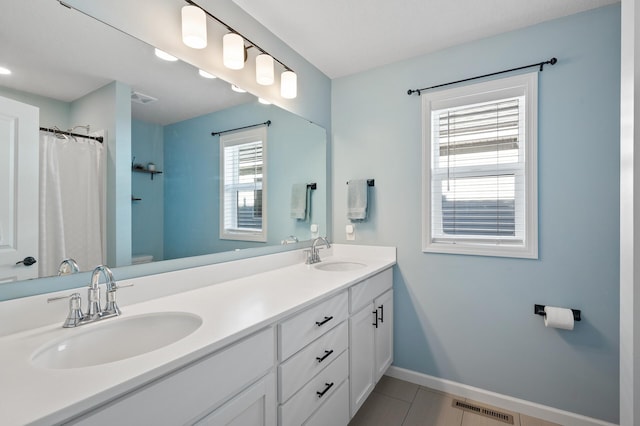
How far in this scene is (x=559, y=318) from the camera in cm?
171

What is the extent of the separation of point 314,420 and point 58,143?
1.49 m

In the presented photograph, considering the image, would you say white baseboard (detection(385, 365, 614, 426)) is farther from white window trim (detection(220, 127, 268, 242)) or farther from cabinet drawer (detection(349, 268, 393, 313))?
white window trim (detection(220, 127, 268, 242))

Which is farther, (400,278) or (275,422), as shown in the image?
(400,278)

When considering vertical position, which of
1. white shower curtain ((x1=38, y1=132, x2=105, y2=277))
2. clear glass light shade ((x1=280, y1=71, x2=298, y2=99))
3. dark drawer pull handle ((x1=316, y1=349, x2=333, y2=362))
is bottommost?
dark drawer pull handle ((x1=316, y1=349, x2=333, y2=362))

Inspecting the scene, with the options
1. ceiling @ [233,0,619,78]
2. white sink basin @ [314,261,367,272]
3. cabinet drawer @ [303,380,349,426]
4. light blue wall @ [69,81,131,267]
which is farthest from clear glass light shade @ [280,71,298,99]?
cabinet drawer @ [303,380,349,426]

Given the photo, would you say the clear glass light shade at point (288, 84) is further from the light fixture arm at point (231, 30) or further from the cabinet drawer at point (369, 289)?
the cabinet drawer at point (369, 289)

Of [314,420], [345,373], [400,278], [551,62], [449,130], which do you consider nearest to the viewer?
[314,420]

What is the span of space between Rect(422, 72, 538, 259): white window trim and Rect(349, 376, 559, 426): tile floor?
0.99 meters

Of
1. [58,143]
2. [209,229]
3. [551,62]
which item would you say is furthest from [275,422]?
[551,62]

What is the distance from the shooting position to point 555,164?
181 cm

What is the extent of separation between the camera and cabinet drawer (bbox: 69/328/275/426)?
69cm

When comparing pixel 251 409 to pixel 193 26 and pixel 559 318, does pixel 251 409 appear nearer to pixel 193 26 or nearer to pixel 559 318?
pixel 193 26

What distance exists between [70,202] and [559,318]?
95.4 inches

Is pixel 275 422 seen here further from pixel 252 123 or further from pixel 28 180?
pixel 252 123
